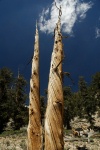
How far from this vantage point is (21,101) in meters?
57.2

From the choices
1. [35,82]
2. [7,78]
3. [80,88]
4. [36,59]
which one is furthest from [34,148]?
[80,88]

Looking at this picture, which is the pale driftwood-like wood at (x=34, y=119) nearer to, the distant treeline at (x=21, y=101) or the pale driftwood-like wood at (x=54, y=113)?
the pale driftwood-like wood at (x=54, y=113)

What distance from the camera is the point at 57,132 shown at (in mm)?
5031

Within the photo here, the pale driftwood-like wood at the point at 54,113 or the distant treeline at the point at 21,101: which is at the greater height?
the distant treeline at the point at 21,101

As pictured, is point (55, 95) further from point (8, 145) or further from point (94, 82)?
point (94, 82)

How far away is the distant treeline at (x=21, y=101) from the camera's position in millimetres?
52500

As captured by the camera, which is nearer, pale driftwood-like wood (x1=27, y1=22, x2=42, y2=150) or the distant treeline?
pale driftwood-like wood (x1=27, y1=22, x2=42, y2=150)

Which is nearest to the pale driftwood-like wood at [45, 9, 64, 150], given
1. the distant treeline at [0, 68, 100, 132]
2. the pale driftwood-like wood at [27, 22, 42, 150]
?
the pale driftwood-like wood at [27, 22, 42, 150]

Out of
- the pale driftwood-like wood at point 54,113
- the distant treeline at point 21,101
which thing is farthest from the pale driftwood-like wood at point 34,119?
the distant treeline at point 21,101

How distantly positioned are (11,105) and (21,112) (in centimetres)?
212

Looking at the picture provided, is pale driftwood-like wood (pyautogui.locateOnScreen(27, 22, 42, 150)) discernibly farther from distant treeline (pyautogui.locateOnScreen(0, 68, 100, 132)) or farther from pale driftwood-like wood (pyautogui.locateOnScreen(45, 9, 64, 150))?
distant treeline (pyautogui.locateOnScreen(0, 68, 100, 132))

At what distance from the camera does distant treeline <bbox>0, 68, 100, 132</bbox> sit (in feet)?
172

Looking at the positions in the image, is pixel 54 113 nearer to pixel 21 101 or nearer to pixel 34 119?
pixel 34 119

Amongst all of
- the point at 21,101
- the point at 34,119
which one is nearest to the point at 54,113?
the point at 34,119
